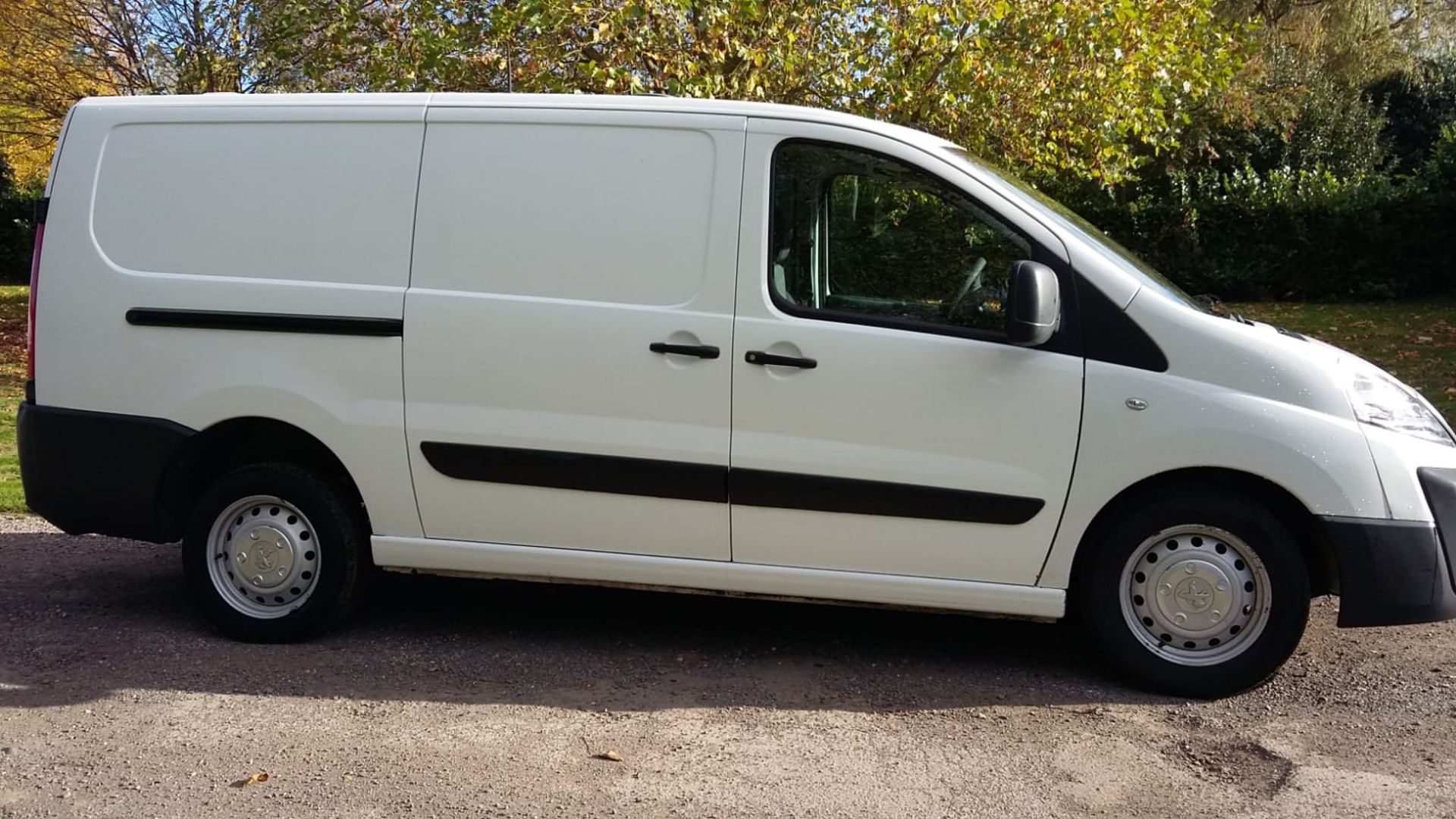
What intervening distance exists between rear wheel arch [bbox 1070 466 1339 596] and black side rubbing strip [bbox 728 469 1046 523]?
245mm

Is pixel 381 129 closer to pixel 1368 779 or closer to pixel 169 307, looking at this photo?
pixel 169 307

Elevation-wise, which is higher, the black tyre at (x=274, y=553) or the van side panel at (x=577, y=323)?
the van side panel at (x=577, y=323)

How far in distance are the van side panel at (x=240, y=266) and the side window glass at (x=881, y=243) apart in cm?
140

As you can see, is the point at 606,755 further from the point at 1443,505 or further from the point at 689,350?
the point at 1443,505

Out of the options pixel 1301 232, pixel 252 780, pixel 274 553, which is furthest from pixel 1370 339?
pixel 252 780

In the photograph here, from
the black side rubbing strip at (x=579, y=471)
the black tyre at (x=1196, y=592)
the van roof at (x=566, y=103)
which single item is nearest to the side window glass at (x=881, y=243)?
the van roof at (x=566, y=103)

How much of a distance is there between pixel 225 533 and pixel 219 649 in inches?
17.4

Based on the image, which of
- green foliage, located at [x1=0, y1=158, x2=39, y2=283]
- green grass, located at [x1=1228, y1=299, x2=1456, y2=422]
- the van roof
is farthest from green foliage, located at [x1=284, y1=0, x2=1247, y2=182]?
green foliage, located at [x1=0, y1=158, x2=39, y2=283]

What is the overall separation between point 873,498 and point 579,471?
1.05m

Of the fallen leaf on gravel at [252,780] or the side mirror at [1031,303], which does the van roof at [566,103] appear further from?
the fallen leaf on gravel at [252,780]

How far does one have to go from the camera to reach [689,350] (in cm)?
456

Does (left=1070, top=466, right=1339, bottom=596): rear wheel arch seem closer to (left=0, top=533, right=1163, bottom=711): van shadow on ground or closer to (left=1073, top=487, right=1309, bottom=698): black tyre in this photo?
(left=1073, top=487, right=1309, bottom=698): black tyre

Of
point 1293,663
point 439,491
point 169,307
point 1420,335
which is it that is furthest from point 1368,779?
point 1420,335

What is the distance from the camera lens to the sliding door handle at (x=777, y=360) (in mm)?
4496
